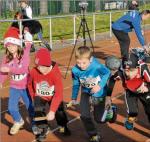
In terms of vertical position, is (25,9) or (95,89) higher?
(25,9)

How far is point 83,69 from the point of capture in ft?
20.9

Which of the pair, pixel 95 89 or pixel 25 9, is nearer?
pixel 95 89

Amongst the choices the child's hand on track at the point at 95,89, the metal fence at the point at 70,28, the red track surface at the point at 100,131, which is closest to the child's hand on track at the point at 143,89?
the child's hand on track at the point at 95,89

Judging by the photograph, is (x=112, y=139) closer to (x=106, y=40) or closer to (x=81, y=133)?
(x=81, y=133)

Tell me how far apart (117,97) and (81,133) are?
2.54 m

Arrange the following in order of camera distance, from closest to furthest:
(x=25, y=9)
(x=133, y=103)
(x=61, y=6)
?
(x=133, y=103)
(x=25, y=9)
(x=61, y=6)

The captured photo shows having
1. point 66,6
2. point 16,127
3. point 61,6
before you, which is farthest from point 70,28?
point 16,127

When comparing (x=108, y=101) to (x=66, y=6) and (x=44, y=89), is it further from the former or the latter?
(x=66, y=6)

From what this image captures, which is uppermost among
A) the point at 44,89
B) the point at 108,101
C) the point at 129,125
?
the point at 44,89

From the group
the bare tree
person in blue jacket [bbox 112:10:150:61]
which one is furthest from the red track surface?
the bare tree

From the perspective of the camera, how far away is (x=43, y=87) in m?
6.58

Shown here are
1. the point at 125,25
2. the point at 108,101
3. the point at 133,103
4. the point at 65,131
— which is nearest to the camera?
the point at 108,101

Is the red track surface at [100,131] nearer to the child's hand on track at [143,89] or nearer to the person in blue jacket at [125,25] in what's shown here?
the child's hand on track at [143,89]

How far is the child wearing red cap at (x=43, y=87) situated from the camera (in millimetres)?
6380
